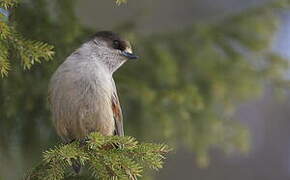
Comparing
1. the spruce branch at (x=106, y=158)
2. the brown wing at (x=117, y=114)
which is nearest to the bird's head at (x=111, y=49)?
the brown wing at (x=117, y=114)

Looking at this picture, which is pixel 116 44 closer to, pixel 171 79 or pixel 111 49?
pixel 111 49

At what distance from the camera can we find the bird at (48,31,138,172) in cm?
455

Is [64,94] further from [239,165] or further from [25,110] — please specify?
[239,165]

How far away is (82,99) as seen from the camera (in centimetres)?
456

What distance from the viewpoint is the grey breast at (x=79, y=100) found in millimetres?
4551

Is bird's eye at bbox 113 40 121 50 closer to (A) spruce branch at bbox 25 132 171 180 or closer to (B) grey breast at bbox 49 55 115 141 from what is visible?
(B) grey breast at bbox 49 55 115 141

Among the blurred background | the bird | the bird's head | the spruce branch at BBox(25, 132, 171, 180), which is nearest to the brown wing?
the bird

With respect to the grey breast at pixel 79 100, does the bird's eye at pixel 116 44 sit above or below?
above

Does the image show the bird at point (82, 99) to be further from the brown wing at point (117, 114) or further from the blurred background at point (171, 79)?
the blurred background at point (171, 79)

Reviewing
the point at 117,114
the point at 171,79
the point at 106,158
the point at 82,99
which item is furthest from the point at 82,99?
the point at 171,79

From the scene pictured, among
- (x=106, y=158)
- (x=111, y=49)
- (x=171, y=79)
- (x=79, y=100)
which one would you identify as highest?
(x=171, y=79)

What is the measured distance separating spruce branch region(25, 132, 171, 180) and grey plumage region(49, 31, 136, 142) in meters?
0.99

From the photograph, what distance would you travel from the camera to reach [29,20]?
4.71 m

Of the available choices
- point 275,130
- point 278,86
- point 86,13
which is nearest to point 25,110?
point 278,86
